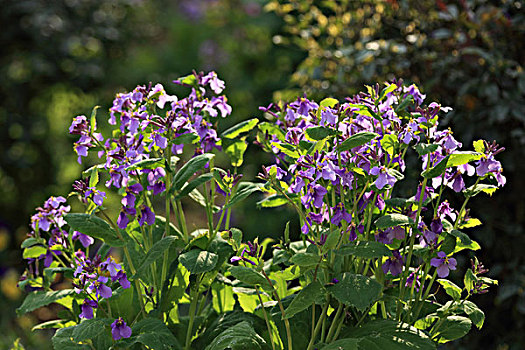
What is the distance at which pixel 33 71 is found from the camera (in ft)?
12.2

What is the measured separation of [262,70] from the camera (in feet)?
13.6

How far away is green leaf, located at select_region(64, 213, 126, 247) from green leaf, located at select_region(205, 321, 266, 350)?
273 millimetres

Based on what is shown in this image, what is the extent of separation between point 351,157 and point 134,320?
601 mm

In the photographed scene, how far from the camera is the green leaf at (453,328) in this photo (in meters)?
1.25

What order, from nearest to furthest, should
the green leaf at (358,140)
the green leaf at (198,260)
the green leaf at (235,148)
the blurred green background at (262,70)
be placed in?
the green leaf at (358,140) → the green leaf at (198,260) → the green leaf at (235,148) → the blurred green background at (262,70)

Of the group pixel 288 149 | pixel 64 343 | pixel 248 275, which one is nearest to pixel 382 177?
pixel 288 149

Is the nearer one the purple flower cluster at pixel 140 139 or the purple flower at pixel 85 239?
the purple flower cluster at pixel 140 139

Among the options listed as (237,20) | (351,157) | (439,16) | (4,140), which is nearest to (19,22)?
(4,140)

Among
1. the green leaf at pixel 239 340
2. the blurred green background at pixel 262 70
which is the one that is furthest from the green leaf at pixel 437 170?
the blurred green background at pixel 262 70

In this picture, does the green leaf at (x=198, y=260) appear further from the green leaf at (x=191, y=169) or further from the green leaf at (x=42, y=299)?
the green leaf at (x=42, y=299)

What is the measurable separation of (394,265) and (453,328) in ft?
0.62

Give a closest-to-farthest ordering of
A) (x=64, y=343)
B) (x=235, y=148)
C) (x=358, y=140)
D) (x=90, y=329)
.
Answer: (x=358, y=140) < (x=90, y=329) < (x=64, y=343) < (x=235, y=148)

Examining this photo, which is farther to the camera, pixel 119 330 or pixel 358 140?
pixel 119 330

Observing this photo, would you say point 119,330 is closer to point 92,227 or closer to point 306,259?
point 92,227
